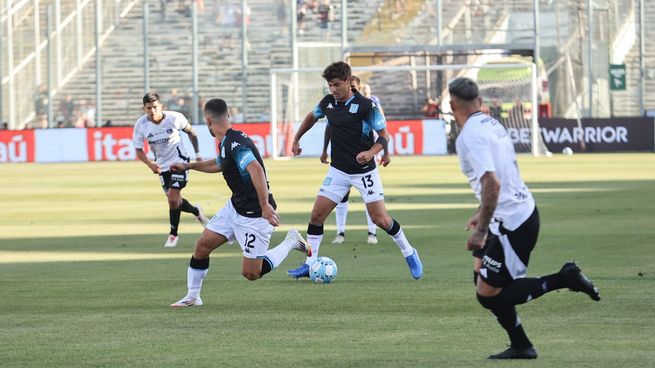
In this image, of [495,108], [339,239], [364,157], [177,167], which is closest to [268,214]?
[177,167]

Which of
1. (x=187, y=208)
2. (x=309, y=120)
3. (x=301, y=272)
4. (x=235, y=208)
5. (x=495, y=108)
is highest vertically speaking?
(x=309, y=120)

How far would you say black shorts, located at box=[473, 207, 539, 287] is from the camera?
945cm

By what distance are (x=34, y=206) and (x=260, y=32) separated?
26.5 m

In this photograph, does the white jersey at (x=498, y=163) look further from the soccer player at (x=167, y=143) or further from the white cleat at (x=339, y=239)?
the soccer player at (x=167, y=143)

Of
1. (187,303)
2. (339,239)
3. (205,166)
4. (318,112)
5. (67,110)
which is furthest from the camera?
(67,110)

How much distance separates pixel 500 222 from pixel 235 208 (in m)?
4.44

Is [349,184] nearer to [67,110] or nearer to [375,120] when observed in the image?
[375,120]

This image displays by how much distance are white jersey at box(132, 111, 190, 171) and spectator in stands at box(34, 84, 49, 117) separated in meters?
33.3

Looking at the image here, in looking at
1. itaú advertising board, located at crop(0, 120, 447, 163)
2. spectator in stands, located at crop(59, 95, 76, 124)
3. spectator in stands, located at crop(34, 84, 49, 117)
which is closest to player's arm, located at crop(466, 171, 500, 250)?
itaú advertising board, located at crop(0, 120, 447, 163)

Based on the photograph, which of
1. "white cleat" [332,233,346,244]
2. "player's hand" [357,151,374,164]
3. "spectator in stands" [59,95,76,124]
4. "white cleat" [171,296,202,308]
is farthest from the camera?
"spectator in stands" [59,95,76,124]

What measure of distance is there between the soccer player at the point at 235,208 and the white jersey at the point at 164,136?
772 centimetres

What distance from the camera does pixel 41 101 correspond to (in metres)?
53.8

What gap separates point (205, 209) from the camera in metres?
27.5

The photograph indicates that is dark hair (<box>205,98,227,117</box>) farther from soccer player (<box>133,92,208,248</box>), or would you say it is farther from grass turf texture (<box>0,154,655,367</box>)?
soccer player (<box>133,92,208,248</box>)
